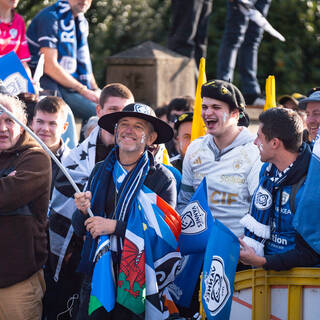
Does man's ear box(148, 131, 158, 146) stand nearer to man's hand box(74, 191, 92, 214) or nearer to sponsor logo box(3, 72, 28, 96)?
man's hand box(74, 191, 92, 214)

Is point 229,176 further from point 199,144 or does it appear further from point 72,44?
point 72,44

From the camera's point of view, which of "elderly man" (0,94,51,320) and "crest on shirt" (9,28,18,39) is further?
"crest on shirt" (9,28,18,39)

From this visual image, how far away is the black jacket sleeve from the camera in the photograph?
4383 millimetres

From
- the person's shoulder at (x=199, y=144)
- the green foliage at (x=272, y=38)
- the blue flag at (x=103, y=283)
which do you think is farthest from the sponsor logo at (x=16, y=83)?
the green foliage at (x=272, y=38)

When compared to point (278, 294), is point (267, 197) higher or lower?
higher

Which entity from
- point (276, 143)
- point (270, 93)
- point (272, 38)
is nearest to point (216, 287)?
point (276, 143)

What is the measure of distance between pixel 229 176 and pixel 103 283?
3.96 feet

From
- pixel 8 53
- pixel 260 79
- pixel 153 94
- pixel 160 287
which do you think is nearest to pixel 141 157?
pixel 160 287

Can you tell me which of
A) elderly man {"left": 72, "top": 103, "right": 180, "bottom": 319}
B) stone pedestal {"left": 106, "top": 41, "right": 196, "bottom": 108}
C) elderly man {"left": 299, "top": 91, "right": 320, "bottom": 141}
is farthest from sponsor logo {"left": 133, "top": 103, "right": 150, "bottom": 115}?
stone pedestal {"left": 106, "top": 41, "right": 196, "bottom": 108}

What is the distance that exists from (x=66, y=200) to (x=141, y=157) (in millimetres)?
989

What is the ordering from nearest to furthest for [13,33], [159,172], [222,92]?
[159,172] → [222,92] → [13,33]

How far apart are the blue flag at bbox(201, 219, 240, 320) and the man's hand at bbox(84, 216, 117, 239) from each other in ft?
2.04

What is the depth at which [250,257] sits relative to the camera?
4496mm

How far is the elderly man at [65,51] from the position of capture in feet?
24.8
